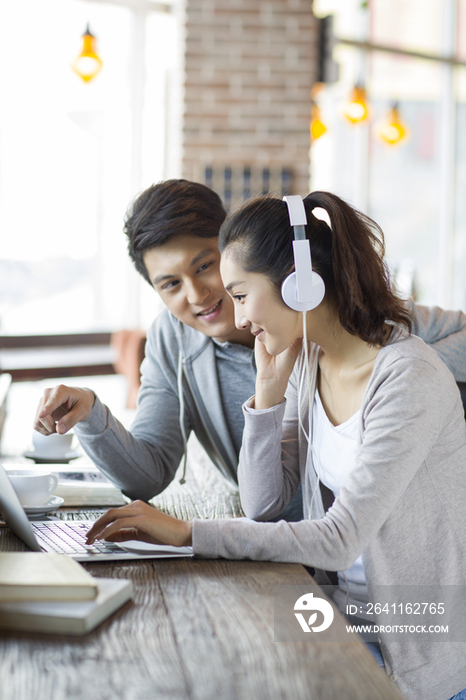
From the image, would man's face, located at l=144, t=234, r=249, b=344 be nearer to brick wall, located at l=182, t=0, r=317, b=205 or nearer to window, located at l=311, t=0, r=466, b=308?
brick wall, located at l=182, t=0, r=317, b=205

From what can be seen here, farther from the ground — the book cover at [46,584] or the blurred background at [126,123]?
the blurred background at [126,123]

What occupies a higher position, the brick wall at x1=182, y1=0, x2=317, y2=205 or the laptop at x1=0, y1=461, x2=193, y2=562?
the brick wall at x1=182, y1=0, x2=317, y2=205

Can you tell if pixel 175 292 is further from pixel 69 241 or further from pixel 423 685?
pixel 69 241

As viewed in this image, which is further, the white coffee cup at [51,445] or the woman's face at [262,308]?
the white coffee cup at [51,445]

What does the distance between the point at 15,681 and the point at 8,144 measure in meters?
4.36

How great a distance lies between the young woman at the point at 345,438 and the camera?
988 mm

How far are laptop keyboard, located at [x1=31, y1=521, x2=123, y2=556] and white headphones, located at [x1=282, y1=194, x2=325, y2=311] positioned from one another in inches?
19.4

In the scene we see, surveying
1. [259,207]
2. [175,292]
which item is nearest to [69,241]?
[175,292]

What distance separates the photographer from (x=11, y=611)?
74cm

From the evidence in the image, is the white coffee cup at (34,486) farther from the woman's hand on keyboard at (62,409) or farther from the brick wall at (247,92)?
the brick wall at (247,92)

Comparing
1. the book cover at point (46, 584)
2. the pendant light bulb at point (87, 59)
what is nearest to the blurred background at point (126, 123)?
the pendant light bulb at point (87, 59)

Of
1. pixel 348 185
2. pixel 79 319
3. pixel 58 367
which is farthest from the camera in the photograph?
pixel 348 185

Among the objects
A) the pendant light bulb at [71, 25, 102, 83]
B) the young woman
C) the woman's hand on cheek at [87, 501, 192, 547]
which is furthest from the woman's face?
the pendant light bulb at [71, 25, 102, 83]

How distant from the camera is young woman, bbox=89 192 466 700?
99cm
